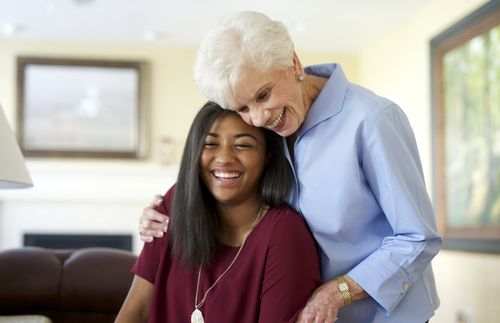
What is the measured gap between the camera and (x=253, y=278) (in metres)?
1.64

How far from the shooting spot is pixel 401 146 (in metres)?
1.56

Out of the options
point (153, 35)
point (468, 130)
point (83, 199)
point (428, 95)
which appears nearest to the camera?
point (468, 130)

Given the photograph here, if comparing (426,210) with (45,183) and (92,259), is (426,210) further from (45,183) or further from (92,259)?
(45,183)

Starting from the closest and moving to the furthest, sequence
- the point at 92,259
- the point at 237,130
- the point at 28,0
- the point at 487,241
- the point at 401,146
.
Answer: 1. the point at 401,146
2. the point at 237,130
3. the point at 92,259
4. the point at 487,241
5. the point at 28,0

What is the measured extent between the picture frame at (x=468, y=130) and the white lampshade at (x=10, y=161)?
2927 millimetres

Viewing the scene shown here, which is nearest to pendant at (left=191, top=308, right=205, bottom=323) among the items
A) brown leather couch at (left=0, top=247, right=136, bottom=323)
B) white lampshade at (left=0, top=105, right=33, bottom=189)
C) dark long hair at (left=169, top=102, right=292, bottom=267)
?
dark long hair at (left=169, top=102, right=292, bottom=267)

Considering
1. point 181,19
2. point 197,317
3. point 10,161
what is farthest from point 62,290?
point 181,19

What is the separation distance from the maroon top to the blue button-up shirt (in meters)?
0.08

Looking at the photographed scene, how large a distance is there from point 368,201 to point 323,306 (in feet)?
0.91

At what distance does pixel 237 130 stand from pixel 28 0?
12.7ft

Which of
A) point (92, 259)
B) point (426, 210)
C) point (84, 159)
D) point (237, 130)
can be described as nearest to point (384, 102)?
point (426, 210)

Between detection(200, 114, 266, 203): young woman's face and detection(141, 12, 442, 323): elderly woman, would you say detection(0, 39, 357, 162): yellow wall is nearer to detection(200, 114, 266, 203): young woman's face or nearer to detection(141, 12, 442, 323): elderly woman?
detection(200, 114, 266, 203): young woman's face

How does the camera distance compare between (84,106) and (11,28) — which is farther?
(84,106)

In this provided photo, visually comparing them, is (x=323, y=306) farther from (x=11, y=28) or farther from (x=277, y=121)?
(x=11, y=28)
